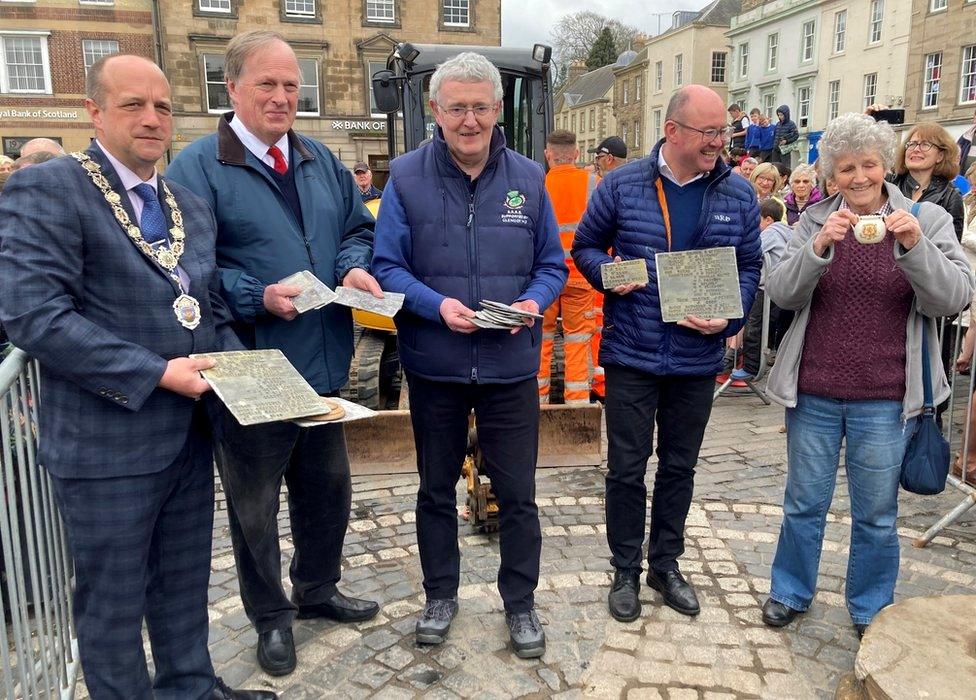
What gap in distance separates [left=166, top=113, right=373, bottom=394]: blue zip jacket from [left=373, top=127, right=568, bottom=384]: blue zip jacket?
0.22m

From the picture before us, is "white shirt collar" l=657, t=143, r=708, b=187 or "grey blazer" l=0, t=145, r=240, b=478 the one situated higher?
"white shirt collar" l=657, t=143, r=708, b=187

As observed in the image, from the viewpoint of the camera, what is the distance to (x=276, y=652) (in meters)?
3.06

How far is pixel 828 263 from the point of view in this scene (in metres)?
2.90

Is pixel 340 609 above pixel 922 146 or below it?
below

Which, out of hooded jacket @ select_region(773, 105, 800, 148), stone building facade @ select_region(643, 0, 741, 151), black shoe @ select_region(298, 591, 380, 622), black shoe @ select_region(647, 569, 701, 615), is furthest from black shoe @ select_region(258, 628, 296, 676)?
stone building facade @ select_region(643, 0, 741, 151)

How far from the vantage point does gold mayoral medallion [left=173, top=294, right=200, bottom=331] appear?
2340 mm

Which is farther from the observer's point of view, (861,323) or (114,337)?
(861,323)

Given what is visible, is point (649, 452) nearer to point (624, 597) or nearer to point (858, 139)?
point (624, 597)

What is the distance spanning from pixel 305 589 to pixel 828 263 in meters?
2.61

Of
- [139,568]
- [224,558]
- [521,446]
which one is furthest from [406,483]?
[139,568]

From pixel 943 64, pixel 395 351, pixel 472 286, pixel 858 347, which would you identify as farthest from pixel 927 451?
pixel 943 64

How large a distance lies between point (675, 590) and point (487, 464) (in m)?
1.13

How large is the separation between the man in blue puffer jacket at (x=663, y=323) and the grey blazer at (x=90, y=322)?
180 centimetres

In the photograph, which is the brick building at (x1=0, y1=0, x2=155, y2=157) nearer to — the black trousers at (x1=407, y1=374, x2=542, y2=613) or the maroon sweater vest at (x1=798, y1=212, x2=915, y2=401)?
the black trousers at (x1=407, y1=374, x2=542, y2=613)
